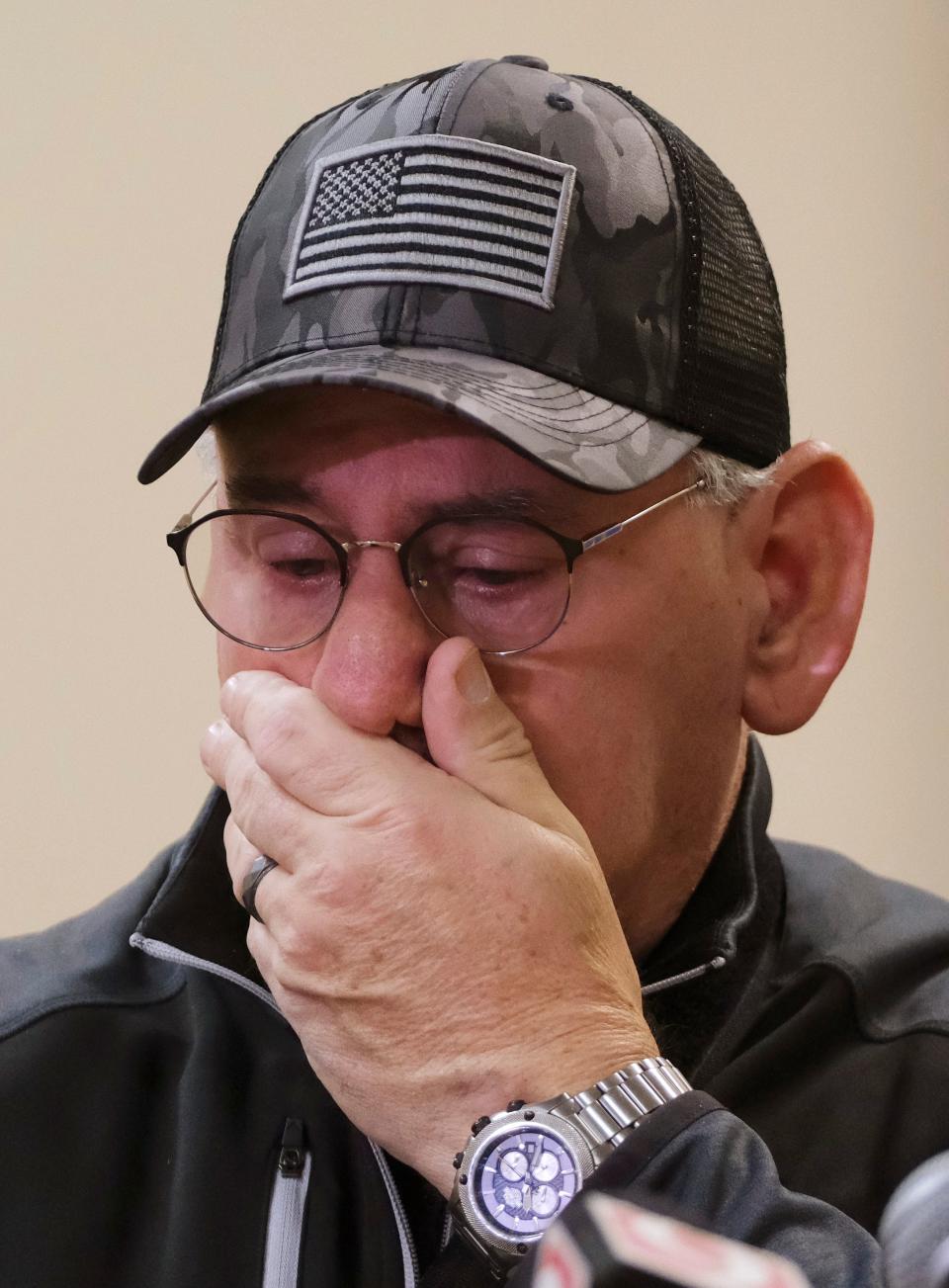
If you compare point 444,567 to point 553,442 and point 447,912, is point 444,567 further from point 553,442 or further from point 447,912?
point 447,912

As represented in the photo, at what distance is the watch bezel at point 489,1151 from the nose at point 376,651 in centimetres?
29

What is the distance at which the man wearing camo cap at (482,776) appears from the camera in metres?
1.02

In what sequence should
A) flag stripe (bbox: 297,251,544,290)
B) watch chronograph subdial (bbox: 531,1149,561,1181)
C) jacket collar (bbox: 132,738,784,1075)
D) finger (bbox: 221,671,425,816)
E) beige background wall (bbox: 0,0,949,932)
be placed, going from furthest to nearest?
beige background wall (bbox: 0,0,949,932) → jacket collar (bbox: 132,738,784,1075) → flag stripe (bbox: 297,251,544,290) → finger (bbox: 221,671,425,816) → watch chronograph subdial (bbox: 531,1149,561,1181)

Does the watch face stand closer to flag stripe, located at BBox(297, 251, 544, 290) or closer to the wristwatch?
the wristwatch

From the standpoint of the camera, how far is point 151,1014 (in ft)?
4.38

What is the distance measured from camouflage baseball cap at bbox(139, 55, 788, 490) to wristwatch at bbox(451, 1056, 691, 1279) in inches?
16.6

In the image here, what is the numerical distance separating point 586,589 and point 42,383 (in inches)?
42.8

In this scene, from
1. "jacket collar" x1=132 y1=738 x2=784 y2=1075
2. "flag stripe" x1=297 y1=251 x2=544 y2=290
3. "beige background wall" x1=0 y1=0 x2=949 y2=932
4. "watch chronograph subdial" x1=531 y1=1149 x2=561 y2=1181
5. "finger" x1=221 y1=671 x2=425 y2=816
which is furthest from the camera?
"beige background wall" x1=0 y1=0 x2=949 y2=932

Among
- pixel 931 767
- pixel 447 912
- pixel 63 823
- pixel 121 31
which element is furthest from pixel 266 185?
pixel 931 767

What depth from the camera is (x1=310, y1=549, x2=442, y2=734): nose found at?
1100mm

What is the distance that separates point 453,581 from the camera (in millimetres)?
1161

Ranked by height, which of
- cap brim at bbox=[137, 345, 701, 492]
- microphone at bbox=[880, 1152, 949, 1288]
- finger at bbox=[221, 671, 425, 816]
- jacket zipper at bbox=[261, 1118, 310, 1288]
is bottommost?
jacket zipper at bbox=[261, 1118, 310, 1288]

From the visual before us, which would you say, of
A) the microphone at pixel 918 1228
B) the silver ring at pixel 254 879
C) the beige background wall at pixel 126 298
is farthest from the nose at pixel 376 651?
the beige background wall at pixel 126 298

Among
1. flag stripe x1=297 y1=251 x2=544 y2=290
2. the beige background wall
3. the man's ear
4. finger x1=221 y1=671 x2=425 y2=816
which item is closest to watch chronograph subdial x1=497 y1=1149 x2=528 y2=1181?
finger x1=221 y1=671 x2=425 y2=816
